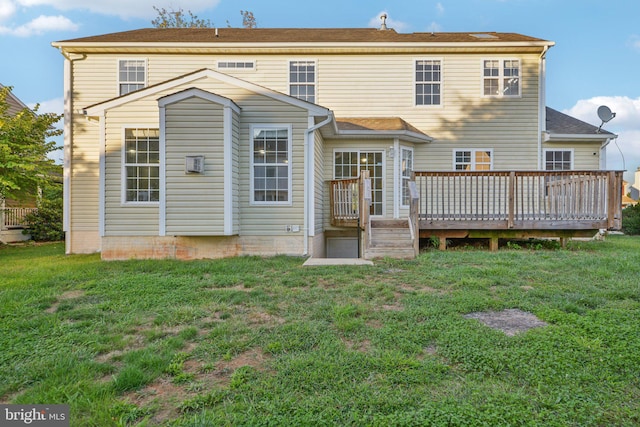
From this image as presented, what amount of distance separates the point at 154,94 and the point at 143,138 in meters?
0.99

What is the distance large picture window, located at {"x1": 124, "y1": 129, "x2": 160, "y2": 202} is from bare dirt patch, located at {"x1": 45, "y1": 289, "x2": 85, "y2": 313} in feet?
10.8

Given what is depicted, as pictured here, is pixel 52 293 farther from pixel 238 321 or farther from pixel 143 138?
pixel 143 138

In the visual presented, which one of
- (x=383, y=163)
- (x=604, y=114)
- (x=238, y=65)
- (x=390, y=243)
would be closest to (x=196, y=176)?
(x=390, y=243)

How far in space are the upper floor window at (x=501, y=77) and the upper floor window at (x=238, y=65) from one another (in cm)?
696

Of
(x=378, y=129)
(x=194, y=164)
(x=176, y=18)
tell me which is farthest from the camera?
(x=176, y=18)

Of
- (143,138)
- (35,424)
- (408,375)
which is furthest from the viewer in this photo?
(143,138)

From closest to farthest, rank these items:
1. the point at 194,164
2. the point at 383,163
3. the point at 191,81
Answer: the point at 194,164 < the point at 191,81 < the point at 383,163

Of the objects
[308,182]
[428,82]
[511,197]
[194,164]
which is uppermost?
[428,82]

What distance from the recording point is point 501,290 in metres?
4.32

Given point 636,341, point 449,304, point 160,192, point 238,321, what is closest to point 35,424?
point 238,321

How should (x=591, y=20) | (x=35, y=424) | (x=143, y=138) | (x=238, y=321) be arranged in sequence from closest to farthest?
(x=35, y=424) < (x=238, y=321) < (x=143, y=138) < (x=591, y=20)

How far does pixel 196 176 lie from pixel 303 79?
5.02 m

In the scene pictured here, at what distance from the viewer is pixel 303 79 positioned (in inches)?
412

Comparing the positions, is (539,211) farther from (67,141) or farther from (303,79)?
(67,141)
